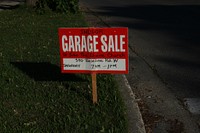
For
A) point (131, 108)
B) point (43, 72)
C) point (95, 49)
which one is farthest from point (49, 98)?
point (43, 72)

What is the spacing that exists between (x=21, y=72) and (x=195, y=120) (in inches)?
118

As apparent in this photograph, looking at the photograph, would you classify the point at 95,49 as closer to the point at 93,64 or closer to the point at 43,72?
the point at 93,64

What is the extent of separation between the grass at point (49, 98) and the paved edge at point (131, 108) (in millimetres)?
90

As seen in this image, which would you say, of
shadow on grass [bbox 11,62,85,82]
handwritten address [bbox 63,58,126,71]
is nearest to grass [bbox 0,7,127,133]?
shadow on grass [bbox 11,62,85,82]

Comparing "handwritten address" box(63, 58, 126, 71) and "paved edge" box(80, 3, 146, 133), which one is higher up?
"handwritten address" box(63, 58, 126, 71)

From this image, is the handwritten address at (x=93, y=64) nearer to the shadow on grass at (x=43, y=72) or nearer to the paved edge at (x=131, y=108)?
the paved edge at (x=131, y=108)

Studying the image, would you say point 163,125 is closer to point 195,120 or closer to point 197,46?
point 195,120

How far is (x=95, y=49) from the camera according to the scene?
5055mm

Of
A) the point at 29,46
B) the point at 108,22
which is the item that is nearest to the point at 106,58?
the point at 29,46

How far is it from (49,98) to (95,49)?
3.22 feet

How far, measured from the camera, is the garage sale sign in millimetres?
4961

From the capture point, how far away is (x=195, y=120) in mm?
5090

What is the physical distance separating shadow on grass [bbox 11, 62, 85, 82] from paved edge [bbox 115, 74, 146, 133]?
25.5 inches

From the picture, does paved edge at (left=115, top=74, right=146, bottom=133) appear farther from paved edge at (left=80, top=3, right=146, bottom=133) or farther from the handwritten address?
the handwritten address
